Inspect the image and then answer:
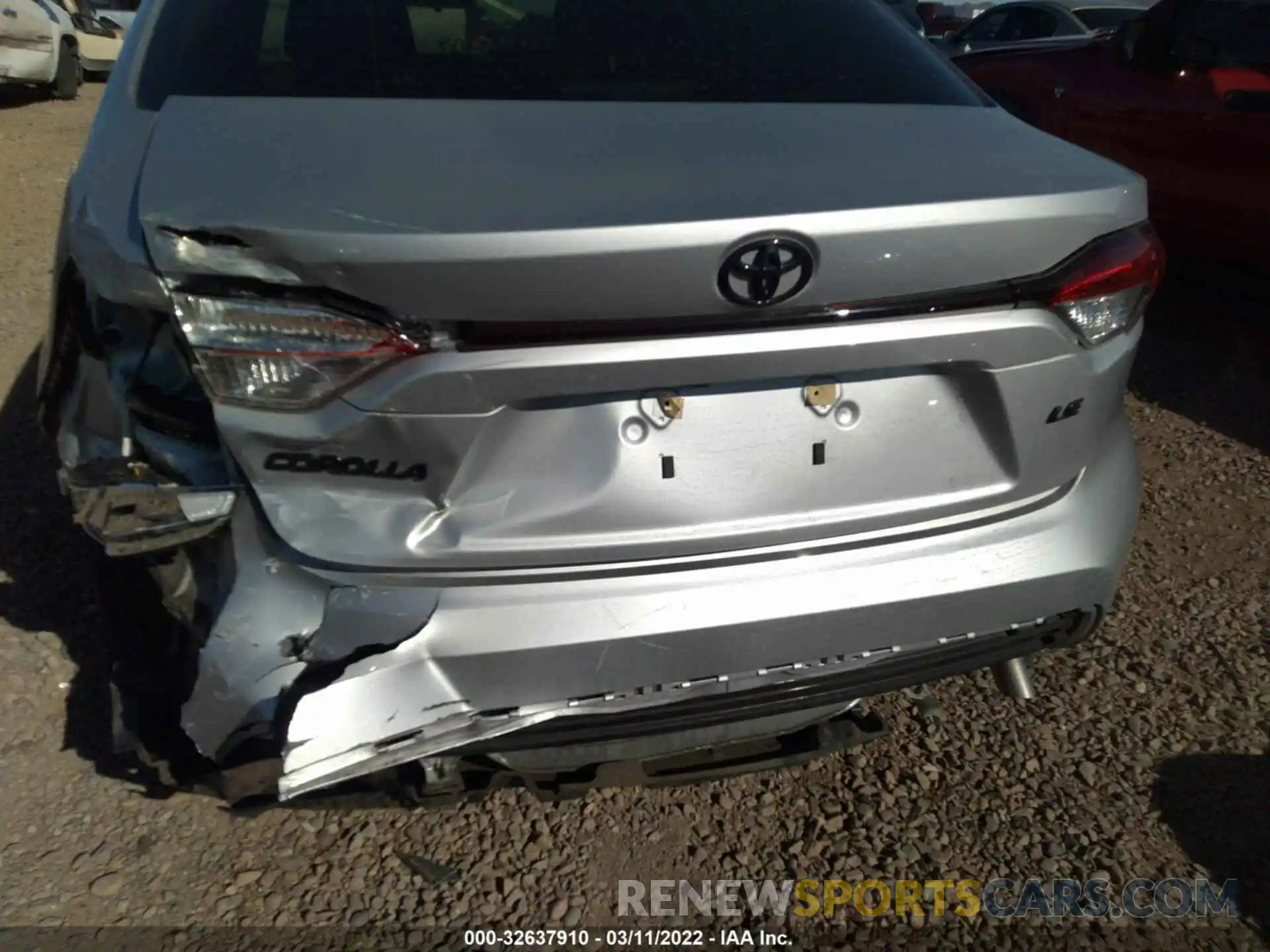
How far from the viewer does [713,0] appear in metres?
2.30

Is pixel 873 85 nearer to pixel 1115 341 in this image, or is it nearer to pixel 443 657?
pixel 1115 341

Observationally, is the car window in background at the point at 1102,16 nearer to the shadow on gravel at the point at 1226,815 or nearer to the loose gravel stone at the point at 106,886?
the shadow on gravel at the point at 1226,815

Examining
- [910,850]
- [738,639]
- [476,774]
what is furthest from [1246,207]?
[476,774]

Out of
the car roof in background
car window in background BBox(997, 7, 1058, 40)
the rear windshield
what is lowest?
car window in background BBox(997, 7, 1058, 40)

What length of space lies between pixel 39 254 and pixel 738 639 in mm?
5090

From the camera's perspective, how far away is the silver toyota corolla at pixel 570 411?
56.2 inches

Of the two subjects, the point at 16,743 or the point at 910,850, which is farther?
the point at 16,743

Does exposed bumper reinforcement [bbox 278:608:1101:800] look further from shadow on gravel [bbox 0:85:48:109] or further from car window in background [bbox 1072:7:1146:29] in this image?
shadow on gravel [bbox 0:85:48:109]

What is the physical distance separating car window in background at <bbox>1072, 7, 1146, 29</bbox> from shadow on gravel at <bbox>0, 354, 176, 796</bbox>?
9182 millimetres

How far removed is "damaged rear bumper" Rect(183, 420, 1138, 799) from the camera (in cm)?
154

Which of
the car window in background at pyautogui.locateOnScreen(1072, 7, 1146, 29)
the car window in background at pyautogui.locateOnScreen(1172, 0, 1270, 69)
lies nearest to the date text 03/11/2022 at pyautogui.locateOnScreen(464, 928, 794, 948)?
the car window in background at pyautogui.locateOnScreen(1172, 0, 1270, 69)

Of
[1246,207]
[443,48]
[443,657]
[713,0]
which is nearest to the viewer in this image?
[443,657]

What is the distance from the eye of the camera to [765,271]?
4.80 ft

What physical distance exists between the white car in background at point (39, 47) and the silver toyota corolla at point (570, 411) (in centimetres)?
934
